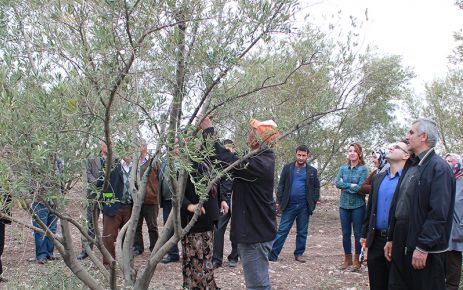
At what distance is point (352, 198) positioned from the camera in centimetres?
823

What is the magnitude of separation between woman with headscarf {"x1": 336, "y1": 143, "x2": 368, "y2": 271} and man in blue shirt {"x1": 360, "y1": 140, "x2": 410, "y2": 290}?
269cm

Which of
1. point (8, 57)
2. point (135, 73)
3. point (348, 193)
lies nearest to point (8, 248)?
point (348, 193)

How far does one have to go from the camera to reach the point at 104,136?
3.21 meters

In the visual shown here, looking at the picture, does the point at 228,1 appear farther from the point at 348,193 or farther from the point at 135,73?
the point at 348,193

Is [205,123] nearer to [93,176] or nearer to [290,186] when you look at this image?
[93,176]

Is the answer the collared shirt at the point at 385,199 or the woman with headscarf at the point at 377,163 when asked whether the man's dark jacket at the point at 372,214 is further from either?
the woman with headscarf at the point at 377,163

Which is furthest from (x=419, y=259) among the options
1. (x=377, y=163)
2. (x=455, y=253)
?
(x=377, y=163)

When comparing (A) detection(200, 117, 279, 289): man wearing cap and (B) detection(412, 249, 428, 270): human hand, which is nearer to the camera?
(B) detection(412, 249, 428, 270): human hand

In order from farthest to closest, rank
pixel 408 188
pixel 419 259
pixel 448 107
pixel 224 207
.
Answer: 1. pixel 448 107
2. pixel 224 207
3. pixel 408 188
4. pixel 419 259

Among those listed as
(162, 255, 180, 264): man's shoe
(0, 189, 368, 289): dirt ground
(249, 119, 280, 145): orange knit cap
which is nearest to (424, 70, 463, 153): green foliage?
(0, 189, 368, 289): dirt ground

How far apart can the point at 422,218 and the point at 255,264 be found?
1.52 metres

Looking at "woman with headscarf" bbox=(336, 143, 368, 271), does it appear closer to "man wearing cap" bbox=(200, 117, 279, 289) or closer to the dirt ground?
the dirt ground

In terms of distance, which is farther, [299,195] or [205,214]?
[299,195]

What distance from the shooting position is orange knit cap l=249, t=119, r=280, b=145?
3.69 meters
